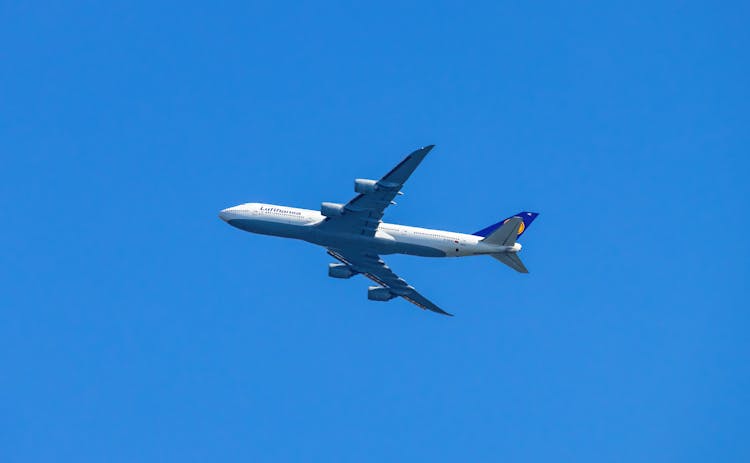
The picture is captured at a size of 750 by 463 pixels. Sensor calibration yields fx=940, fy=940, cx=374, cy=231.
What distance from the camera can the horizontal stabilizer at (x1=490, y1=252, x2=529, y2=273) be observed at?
8550cm

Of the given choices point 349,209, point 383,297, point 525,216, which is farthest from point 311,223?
point 525,216

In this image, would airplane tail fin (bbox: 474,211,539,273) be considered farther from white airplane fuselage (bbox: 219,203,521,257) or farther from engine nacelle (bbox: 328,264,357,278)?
engine nacelle (bbox: 328,264,357,278)

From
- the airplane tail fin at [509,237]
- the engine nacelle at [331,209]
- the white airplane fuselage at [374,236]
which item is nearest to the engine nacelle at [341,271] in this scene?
the white airplane fuselage at [374,236]

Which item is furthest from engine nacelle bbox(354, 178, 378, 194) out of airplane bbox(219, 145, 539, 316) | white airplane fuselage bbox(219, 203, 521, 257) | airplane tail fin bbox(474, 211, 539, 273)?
airplane tail fin bbox(474, 211, 539, 273)

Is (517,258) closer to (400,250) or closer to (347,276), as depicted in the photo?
(400,250)

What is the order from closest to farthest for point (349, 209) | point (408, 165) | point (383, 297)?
point (408, 165)
point (349, 209)
point (383, 297)

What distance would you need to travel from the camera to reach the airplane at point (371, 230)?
83562 mm

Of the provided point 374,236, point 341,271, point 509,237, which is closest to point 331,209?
point 374,236

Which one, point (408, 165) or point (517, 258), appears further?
point (517, 258)

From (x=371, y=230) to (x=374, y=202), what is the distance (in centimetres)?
357

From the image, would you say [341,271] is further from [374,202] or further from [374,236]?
[374,202]

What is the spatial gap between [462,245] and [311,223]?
14170mm

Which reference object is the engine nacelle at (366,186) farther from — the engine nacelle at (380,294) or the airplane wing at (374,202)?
the engine nacelle at (380,294)

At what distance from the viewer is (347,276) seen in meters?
95.4
